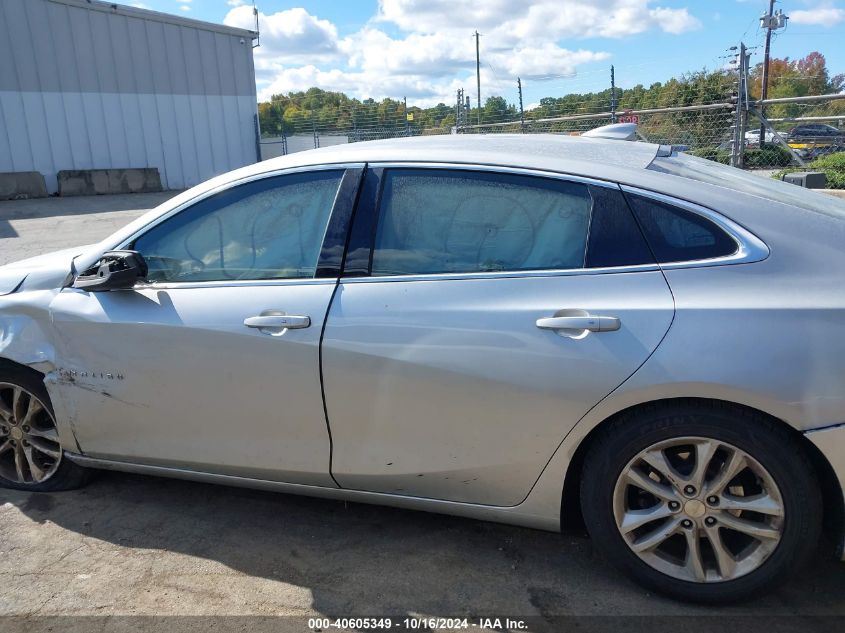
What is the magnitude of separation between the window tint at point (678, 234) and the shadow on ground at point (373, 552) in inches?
49.8

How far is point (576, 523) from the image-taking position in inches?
101

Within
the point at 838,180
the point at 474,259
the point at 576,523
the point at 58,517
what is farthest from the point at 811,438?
the point at 838,180

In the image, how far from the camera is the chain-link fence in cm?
1061

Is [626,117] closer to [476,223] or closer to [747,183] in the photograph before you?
[747,183]

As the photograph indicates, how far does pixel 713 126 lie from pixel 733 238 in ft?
34.9

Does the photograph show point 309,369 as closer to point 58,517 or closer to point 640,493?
point 640,493

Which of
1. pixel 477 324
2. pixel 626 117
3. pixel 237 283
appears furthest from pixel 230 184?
pixel 626 117

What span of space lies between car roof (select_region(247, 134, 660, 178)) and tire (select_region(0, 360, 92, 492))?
5.00 feet

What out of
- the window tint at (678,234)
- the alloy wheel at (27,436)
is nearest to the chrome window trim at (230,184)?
the alloy wheel at (27,436)

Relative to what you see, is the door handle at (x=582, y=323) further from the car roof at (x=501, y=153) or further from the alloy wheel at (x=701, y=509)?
the car roof at (x=501, y=153)

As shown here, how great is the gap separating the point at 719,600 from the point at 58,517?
9.54 feet

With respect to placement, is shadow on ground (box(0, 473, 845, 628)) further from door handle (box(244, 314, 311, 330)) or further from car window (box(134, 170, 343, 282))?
car window (box(134, 170, 343, 282))

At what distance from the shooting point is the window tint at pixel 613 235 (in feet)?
7.59

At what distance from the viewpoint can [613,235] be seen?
7.69 ft
